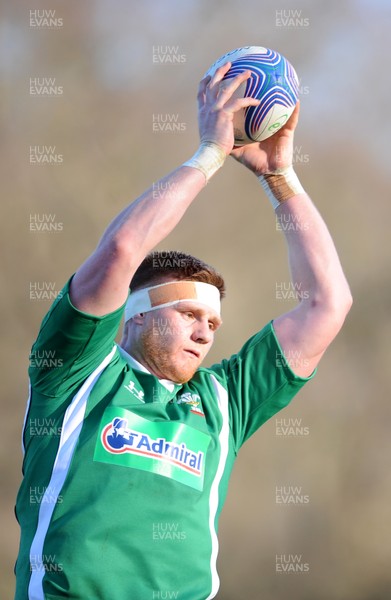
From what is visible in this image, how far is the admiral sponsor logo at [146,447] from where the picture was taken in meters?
2.85

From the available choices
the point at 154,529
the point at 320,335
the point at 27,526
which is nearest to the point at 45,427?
the point at 27,526

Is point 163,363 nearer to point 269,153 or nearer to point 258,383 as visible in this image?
point 258,383

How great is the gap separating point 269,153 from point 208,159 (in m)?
0.58

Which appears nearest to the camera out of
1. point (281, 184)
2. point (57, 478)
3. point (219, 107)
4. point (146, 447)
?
point (57, 478)

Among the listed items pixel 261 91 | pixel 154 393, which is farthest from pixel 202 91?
pixel 154 393

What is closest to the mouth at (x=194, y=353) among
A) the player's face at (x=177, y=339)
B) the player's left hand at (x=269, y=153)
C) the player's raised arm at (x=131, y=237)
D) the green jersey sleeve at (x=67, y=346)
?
the player's face at (x=177, y=339)

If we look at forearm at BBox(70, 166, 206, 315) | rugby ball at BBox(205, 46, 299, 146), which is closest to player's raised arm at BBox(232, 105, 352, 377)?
rugby ball at BBox(205, 46, 299, 146)

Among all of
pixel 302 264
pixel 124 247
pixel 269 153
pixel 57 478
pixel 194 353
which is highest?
pixel 269 153

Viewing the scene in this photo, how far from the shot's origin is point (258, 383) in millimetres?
3312

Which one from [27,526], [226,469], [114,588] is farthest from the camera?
[226,469]

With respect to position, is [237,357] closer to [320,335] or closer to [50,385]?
[320,335]

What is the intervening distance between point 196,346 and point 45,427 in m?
0.62

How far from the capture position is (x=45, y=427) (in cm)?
291

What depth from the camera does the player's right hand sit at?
2.99m
